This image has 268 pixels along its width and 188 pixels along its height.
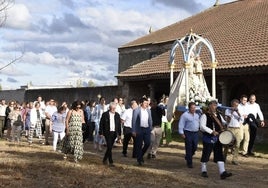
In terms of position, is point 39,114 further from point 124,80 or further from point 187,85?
point 124,80

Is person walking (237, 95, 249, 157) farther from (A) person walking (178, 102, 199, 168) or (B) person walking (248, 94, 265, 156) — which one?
(A) person walking (178, 102, 199, 168)

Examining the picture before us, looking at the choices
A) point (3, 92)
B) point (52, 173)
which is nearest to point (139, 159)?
point (52, 173)

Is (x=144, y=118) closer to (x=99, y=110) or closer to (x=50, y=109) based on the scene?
(x=99, y=110)

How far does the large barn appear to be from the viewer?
20.5m

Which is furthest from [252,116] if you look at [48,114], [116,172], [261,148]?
[48,114]

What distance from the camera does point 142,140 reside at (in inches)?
499

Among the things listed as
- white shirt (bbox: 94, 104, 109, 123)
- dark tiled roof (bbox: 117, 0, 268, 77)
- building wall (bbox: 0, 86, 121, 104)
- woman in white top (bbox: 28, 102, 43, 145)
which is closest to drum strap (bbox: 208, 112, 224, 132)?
white shirt (bbox: 94, 104, 109, 123)

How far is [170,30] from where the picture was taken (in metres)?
33.2

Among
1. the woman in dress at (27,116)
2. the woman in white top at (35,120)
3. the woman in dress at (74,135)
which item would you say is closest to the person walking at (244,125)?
the woman in dress at (74,135)

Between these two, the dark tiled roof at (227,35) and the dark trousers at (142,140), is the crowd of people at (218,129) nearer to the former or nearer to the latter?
the dark trousers at (142,140)

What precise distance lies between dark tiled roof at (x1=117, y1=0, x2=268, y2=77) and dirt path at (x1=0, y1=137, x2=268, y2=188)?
6987mm

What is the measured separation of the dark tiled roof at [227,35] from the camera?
2075 centimetres

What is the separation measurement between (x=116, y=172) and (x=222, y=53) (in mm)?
12492

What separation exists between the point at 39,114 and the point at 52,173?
837 centimetres
